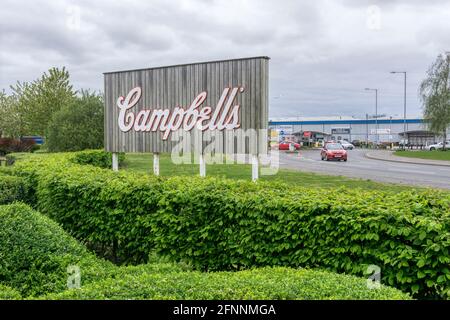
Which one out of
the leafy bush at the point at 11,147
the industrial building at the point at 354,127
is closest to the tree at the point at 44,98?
the leafy bush at the point at 11,147

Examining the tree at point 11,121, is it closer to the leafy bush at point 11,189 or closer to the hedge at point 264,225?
the leafy bush at point 11,189

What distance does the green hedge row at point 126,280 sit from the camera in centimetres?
333

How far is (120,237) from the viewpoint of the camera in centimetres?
665

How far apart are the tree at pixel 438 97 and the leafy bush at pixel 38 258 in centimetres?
5717

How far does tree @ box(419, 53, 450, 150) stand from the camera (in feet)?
184

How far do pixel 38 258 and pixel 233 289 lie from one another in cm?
250

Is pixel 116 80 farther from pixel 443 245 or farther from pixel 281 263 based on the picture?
pixel 443 245

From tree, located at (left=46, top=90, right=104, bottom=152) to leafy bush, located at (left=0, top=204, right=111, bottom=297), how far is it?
76.1ft

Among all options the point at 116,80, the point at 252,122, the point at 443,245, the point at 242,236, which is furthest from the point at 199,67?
the point at 443,245

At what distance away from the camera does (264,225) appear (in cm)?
530

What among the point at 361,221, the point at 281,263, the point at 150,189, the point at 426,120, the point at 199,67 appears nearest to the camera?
the point at 361,221

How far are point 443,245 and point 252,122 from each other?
8.66 meters

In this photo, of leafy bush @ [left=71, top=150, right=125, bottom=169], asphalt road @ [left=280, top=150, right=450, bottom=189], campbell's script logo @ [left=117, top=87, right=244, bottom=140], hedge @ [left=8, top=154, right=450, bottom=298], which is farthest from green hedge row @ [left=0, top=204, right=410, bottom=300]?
asphalt road @ [left=280, top=150, right=450, bottom=189]

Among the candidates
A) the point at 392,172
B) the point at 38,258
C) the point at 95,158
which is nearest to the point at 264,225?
the point at 38,258
